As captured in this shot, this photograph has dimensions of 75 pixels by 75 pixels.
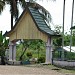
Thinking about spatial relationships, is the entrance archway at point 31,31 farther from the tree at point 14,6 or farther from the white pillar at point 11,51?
the tree at point 14,6

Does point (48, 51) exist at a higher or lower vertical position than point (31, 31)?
lower

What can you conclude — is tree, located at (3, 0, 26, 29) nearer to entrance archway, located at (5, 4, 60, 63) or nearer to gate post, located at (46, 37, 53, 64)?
entrance archway, located at (5, 4, 60, 63)

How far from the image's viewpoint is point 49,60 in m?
31.8

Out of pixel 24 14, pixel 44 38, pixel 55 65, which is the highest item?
pixel 24 14

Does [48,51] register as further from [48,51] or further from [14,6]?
[14,6]

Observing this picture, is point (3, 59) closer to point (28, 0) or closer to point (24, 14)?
point (24, 14)

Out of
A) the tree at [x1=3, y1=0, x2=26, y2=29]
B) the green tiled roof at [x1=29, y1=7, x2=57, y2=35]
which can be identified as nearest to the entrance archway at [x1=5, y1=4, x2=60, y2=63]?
the green tiled roof at [x1=29, y1=7, x2=57, y2=35]

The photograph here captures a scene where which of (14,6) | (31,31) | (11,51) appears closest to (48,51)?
(31,31)

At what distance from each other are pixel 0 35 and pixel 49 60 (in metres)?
5.93

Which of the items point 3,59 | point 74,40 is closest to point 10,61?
point 3,59

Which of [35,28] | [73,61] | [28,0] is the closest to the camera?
[73,61]

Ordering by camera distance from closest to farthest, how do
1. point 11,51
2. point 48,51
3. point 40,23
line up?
1. point 48,51
2. point 40,23
3. point 11,51

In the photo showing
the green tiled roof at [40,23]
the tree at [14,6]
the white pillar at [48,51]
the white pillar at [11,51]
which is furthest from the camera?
the tree at [14,6]

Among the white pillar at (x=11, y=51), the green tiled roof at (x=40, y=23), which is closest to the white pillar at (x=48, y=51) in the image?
the green tiled roof at (x=40, y=23)
